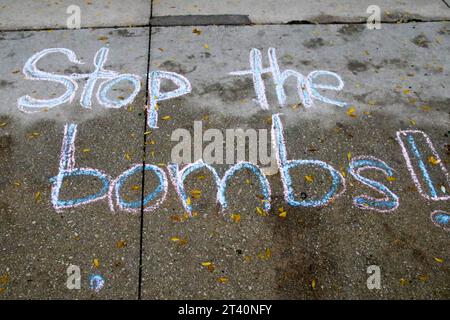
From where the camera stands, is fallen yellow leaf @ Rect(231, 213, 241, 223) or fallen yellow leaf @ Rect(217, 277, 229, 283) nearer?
fallen yellow leaf @ Rect(217, 277, 229, 283)

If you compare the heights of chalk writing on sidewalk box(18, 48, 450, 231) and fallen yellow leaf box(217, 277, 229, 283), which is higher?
chalk writing on sidewalk box(18, 48, 450, 231)

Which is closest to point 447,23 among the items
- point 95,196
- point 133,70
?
point 133,70

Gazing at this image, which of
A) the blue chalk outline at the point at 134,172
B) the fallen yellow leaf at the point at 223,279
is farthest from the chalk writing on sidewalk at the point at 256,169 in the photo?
the fallen yellow leaf at the point at 223,279

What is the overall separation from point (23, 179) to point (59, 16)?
2.70 metres

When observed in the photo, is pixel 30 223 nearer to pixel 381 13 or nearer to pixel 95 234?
pixel 95 234

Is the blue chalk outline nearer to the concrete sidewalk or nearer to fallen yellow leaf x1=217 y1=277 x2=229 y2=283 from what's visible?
the concrete sidewalk

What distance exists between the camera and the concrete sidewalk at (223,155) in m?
2.63

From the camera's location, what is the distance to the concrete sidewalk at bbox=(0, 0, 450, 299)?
2.63 meters

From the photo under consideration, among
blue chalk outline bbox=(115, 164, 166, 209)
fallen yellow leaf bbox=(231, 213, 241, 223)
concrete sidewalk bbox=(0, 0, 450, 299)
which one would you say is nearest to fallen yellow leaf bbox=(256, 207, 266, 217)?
concrete sidewalk bbox=(0, 0, 450, 299)

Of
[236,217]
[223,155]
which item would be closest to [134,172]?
[223,155]

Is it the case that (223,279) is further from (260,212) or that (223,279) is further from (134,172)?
(134,172)

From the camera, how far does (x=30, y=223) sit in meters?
2.85

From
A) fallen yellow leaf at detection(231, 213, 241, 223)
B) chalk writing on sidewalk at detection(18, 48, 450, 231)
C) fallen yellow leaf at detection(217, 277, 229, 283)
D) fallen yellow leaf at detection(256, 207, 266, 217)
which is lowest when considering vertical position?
fallen yellow leaf at detection(217, 277, 229, 283)

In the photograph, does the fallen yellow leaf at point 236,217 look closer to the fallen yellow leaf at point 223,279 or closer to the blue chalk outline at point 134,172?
the fallen yellow leaf at point 223,279
